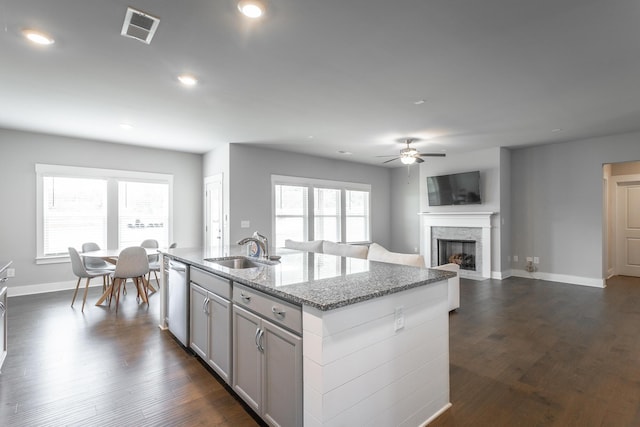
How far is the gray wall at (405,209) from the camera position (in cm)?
880

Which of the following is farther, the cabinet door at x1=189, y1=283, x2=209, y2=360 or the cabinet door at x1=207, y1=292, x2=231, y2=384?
the cabinet door at x1=189, y1=283, x2=209, y2=360

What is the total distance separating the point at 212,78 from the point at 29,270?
4.81 m

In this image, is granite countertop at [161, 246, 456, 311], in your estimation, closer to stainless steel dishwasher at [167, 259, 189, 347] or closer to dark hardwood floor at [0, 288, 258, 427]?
stainless steel dishwasher at [167, 259, 189, 347]

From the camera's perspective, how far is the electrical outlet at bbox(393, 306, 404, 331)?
1810 millimetres

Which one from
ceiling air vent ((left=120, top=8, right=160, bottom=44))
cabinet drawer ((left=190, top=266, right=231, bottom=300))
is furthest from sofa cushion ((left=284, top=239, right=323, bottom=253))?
ceiling air vent ((left=120, top=8, right=160, bottom=44))

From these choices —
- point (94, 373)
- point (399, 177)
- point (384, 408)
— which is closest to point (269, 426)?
point (384, 408)

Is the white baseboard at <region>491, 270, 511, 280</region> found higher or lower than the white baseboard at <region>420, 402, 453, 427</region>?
higher

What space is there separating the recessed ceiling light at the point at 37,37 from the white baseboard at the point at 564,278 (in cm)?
795

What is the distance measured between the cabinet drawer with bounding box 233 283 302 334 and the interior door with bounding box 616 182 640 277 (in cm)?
844

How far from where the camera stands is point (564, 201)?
617 cm

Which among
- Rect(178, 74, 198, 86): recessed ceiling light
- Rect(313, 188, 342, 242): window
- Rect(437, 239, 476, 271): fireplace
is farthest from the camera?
Rect(313, 188, 342, 242): window

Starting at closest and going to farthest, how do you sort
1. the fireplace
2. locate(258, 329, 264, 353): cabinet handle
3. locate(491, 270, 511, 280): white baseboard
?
locate(258, 329, 264, 353): cabinet handle → locate(491, 270, 511, 280): white baseboard → the fireplace

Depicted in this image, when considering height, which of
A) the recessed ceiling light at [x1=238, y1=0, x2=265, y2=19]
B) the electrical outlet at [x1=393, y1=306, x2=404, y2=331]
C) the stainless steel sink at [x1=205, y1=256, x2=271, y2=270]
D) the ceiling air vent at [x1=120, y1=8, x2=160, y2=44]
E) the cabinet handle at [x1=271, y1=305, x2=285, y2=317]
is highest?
the recessed ceiling light at [x1=238, y1=0, x2=265, y2=19]

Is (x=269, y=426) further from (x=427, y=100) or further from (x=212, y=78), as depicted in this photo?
(x=427, y=100)
